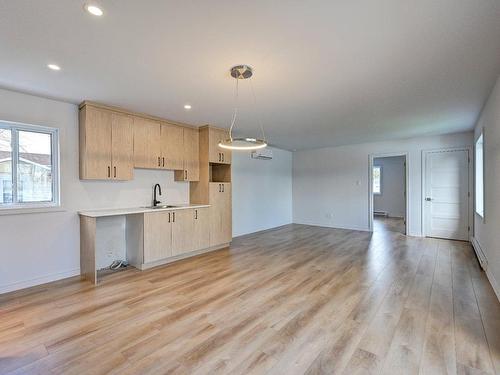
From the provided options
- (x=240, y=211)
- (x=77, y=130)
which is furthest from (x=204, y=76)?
(x=240, y=211)

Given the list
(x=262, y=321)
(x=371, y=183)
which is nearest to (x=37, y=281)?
(x=262, y=321)

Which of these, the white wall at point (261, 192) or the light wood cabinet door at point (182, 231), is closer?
the light wood cabinet door at point (182, 231)

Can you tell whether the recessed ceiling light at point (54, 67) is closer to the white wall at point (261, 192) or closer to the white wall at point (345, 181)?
the white wall at point (261, 192)

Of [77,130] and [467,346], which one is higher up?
[77,130]

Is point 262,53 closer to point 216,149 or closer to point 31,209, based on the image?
point 216,149

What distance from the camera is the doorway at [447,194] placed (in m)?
5.47

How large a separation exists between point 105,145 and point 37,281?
2.02m

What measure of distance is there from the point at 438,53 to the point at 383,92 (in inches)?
35.5

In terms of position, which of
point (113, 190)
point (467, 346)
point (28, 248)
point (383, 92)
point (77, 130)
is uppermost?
point (383, 92)

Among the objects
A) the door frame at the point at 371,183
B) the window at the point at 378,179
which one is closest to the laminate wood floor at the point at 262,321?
the door frame at the point at 371,183

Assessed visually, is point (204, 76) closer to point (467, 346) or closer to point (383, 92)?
point (383, 92)

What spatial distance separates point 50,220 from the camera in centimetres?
335

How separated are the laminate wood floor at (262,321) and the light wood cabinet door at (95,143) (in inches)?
60.3

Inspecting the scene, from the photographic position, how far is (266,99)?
3.40 m
